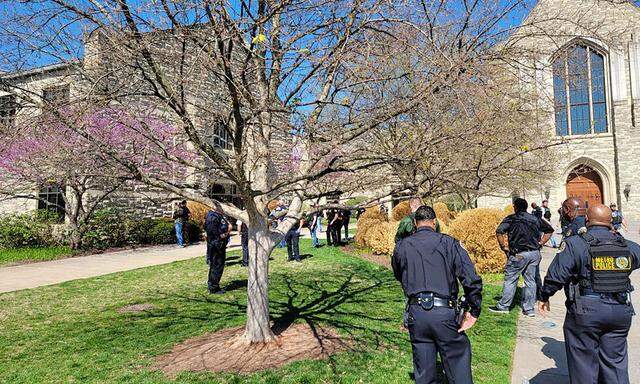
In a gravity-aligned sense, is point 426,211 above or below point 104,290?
above

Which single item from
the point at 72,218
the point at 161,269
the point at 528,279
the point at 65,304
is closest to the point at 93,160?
the point at 65,304

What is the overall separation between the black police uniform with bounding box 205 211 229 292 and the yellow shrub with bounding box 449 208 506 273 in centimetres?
572

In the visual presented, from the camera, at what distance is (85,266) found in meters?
11.3

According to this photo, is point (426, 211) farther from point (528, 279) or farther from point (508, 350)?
point (528, 279)

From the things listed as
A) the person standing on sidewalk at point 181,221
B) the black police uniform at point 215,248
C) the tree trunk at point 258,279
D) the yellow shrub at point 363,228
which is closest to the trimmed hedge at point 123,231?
the person standing on sidewalk at point 181,221

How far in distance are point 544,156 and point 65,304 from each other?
15.6 meters

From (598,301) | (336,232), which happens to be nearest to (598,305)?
(598,301)

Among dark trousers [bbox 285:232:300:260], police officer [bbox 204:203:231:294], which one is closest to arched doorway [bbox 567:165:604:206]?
dark trousers [bbox 285:232:300:260]

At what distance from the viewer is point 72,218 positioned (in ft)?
45.2

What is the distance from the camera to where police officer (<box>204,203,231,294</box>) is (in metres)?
7.58

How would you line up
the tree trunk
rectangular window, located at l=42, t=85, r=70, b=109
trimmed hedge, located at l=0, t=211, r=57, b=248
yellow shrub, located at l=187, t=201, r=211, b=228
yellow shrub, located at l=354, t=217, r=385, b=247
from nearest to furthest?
rectangular window, located at l=42, t=85, r=70, b=109 → the tree trunk → trimmed hedge, located at l=0, t=211, r=57, b=248 → yellow shrub, located at l=354, t=217, r=385, b=247 → yellow shrub, located at l=187, t=201, r=211, b=228

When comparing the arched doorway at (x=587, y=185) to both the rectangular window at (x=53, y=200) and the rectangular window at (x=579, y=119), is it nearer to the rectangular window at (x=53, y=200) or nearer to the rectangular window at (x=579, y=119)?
the rectangular window at (x=579, y=119)

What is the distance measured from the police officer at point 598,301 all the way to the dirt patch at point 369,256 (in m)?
7.73

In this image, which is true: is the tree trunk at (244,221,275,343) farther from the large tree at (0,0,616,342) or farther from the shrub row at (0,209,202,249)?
the shrub row at (0,209,202,249)
